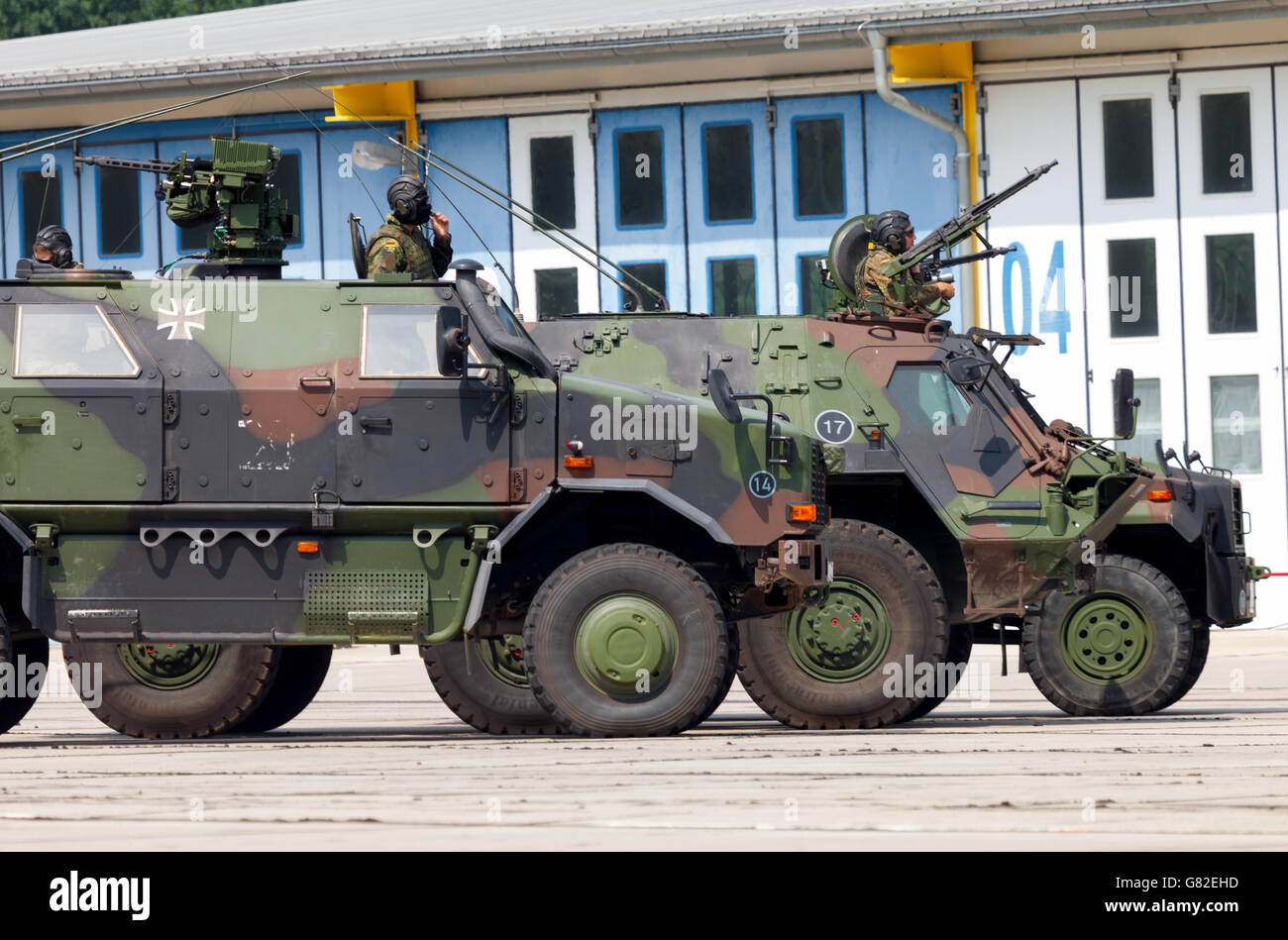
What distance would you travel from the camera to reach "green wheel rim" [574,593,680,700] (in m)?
12.2

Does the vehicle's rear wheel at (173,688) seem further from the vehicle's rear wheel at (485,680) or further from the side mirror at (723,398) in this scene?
the side mirror at (723,398)

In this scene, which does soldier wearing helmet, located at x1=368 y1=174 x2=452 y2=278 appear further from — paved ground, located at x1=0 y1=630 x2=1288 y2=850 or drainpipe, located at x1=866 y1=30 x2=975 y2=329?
drainpipe, located at x1=866 y1=30 x2=975 y2=329

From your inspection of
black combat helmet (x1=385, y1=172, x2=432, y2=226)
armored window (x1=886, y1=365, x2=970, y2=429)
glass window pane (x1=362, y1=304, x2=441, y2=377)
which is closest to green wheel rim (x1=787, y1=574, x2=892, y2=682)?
armored window (x1=886, y1=365, x2=970, y2=429)

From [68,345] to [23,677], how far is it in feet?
6.74

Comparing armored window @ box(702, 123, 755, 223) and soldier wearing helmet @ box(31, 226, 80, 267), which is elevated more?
armored window @ box(702, 123, 755, 223)

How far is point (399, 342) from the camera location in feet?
41.4

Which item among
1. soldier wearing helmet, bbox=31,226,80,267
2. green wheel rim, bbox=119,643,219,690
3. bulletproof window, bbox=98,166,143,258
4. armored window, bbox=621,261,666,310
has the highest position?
bulletproof window, bbox=98,166,143,258

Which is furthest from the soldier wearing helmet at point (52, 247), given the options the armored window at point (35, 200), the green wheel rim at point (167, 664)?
the armored window at point (35, 200)

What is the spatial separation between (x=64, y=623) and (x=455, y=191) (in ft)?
62.0

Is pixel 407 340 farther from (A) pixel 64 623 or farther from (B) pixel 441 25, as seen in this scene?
(B) pixel 441 25

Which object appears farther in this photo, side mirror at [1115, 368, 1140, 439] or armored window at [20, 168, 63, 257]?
armored window at [20, 168, 63, 257]

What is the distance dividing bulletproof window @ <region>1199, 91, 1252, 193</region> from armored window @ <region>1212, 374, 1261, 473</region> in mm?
2430

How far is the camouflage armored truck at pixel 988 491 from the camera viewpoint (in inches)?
572
